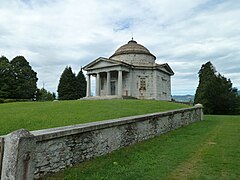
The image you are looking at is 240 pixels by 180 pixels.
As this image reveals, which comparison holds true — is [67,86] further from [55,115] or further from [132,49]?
[55,115]

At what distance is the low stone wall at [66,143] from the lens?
3.99m

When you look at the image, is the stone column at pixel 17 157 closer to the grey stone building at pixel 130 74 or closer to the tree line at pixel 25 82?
the grey stone building at pixel 130 74

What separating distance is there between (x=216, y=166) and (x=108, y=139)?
2.96 meters

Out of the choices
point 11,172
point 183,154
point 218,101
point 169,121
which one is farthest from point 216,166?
point 218,101

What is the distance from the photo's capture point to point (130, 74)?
35625 mm

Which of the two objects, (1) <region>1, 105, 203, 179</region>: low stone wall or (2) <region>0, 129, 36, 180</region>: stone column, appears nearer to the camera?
(2) <region>0, 129, 36, 180</region>: stone column

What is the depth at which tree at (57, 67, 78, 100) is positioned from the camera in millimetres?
56562

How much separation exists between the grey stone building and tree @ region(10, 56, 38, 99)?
14.5 metres

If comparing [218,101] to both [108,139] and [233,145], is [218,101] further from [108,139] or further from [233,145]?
[108,139]

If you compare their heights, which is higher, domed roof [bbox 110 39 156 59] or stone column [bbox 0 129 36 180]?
domed roof [bbox 110 39 156 59]

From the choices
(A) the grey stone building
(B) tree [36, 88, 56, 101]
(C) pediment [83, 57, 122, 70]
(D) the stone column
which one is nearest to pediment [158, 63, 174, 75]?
(A) the grey stone building

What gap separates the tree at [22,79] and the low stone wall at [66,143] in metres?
38.9

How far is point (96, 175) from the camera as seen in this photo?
5062 millimetres

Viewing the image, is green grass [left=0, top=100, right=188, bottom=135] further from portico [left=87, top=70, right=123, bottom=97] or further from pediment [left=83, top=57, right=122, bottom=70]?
portico [left=87, top=70, right=123, bottom=97]
